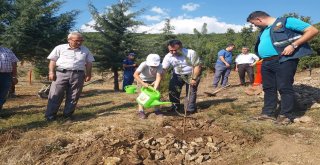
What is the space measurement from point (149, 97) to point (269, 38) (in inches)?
81.0

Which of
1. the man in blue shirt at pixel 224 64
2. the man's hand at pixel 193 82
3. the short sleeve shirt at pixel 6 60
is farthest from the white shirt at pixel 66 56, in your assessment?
the man in blue shirt at pixel 224 64

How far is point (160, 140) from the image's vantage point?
4.68 meters

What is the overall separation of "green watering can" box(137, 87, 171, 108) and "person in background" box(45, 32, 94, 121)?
1189 millimetres

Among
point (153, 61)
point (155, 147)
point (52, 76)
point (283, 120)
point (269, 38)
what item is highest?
point (269, 38)

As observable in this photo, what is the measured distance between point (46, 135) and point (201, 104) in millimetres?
3608

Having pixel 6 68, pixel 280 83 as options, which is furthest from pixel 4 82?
pixel 280 83

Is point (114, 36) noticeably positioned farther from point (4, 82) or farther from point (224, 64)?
point (4, 82)

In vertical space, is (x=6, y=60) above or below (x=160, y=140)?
above

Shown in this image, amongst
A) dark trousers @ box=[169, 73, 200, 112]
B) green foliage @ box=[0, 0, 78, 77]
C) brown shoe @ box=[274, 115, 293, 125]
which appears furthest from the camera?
green foliage @ box=[0, 0, 78, 77]

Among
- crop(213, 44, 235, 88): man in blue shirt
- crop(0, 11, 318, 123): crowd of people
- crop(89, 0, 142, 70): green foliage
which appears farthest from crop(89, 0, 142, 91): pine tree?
crop(0, 11, 318, 123): crowd of people

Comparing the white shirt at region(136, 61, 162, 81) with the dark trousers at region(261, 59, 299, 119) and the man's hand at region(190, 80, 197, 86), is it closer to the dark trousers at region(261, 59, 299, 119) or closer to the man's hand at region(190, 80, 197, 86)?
the man's hand at region(190, 80, 197, 86)

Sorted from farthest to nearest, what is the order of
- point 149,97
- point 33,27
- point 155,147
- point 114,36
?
point 114,36, point 33,27, point 149,97, point 155,147

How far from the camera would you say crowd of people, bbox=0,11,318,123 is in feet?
17.2

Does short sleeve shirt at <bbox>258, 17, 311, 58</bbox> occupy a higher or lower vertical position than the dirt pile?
higher
